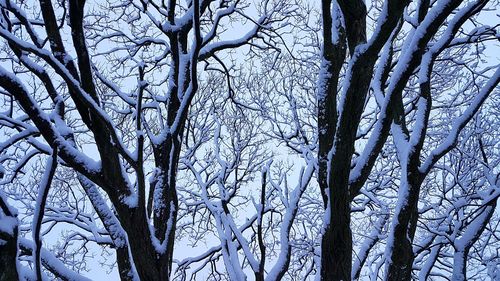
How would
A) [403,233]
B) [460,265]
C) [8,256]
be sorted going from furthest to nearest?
[460,265] < [403,233] < [8,256]

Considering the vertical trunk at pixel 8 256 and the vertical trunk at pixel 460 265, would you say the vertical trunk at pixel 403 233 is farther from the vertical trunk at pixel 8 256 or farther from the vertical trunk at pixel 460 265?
the vertical trunk at pixel 8 256

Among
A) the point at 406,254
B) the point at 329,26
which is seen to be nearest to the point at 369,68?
the point at 329,26

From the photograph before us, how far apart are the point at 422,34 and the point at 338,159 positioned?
1016 mm

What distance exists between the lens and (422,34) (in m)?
2.89

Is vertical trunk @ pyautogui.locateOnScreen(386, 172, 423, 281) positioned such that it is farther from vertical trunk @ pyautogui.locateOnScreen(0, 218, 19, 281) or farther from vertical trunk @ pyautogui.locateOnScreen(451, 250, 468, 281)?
vertical trunk @ pyautogui.locateOnScreen(0, 218, 19, 281)

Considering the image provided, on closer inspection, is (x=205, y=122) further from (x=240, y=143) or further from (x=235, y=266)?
(x=235, y=266)

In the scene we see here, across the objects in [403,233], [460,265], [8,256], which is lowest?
[8,256]

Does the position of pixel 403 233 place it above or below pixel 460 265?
below

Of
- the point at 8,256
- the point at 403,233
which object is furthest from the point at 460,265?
the point at 8,256

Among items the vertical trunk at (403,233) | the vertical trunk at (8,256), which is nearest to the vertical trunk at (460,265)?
the vertical trunk at (403,233)

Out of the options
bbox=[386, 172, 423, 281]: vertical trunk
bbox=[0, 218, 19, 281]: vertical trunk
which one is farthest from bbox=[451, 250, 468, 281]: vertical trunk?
bbox=[0, 218, 19, 281]: vertical trunk

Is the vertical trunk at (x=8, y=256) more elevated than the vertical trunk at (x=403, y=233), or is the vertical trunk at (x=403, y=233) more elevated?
the vertical trunk at (x=403, y=233)

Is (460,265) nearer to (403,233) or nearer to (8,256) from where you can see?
(403,233)

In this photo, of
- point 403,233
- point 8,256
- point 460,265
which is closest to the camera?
point 8,256
